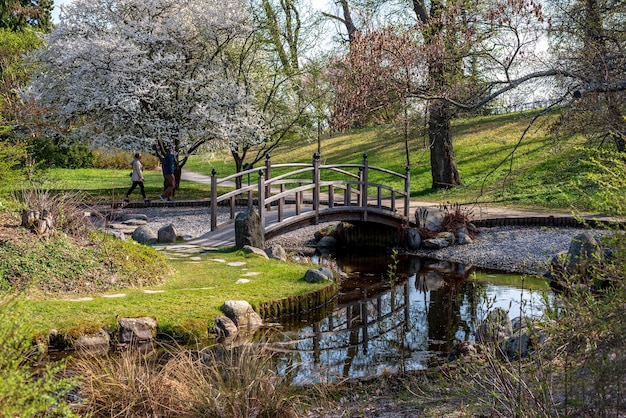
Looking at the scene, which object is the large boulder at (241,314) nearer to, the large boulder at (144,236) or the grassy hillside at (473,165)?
the large boulder at (144,236)

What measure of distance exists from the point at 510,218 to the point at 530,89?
3.75 metres

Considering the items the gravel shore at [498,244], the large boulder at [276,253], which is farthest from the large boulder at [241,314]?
the gravel shore at [498,244]

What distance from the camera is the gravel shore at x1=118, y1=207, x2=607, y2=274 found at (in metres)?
13.1

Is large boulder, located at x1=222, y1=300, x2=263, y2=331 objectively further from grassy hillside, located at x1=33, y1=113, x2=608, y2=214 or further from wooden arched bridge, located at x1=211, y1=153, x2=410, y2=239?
grassy hillside, located at x1=33, y1=113, x2=608, y2=214

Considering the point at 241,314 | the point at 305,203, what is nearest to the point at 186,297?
the point at 241,314

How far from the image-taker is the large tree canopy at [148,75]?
20.6m

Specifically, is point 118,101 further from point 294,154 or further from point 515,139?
point 294,154

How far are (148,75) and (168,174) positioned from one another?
3.13 m

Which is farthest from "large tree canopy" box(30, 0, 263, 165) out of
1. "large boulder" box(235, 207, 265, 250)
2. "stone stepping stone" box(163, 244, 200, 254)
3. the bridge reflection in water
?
the bridge reflection in water

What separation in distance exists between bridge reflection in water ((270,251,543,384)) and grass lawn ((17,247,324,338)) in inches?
32.7

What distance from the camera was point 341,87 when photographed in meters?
14.7

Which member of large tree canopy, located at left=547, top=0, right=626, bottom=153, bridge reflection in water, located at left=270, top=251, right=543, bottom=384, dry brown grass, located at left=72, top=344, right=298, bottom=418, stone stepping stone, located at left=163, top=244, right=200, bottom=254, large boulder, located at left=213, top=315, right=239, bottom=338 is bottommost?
bridge reflection in water, located at left=270, top=251, right=543, bottom=384

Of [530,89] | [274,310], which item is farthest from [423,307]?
[530,89]

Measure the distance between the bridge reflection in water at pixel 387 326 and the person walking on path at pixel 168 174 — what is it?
942 centimetres
